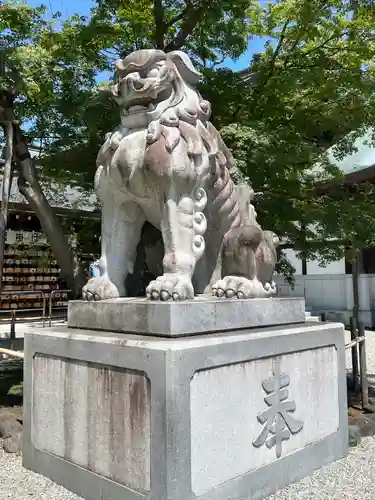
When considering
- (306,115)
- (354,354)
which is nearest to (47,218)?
(306,115)

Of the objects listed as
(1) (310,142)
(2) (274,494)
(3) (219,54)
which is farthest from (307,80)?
(2) (274,494)

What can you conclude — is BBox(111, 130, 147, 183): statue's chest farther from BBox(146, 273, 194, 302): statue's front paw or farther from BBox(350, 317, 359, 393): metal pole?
BBox(350, 317, 359, 393): metal pole

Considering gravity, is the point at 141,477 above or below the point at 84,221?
below

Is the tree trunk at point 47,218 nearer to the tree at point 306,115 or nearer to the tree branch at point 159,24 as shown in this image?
the tree branch at point 159,24

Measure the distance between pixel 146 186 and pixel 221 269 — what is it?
0.85 metres

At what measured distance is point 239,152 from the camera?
491 cm

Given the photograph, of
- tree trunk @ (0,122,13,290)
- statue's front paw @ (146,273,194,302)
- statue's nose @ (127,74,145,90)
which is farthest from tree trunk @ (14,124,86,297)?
statue's front paw @ (146,273,194,302)

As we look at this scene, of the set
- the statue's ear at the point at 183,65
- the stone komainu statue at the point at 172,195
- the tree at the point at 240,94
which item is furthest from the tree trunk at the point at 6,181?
the statue's ear at the point at 183,65

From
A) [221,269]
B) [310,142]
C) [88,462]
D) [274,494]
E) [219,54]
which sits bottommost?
[274,494]

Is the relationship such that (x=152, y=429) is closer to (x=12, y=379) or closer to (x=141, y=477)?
(x=141, y=477)

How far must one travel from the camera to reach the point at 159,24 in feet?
18.0

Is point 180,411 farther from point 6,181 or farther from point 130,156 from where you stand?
point 6,181

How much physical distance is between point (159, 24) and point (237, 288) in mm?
3907

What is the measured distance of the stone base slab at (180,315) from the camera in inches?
98.5
